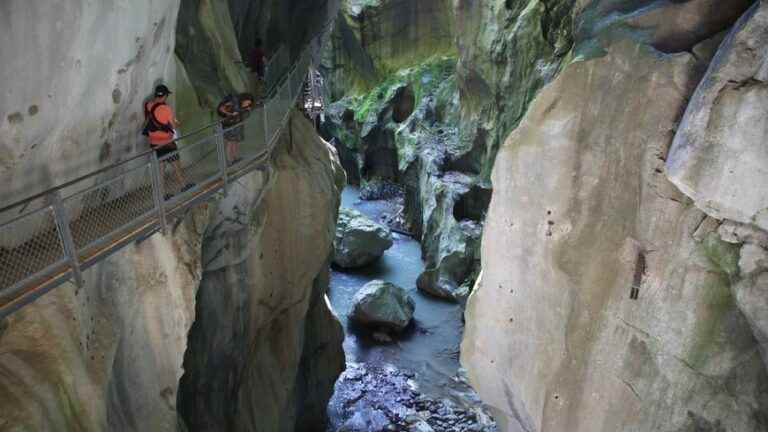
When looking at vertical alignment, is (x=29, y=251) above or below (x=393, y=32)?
below

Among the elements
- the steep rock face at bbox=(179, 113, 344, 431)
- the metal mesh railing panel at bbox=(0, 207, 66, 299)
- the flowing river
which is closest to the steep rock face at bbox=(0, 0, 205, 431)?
the metal mesh railing panel at bbox=(0, 207, 66, 299)

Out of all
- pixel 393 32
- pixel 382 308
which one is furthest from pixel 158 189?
pixel 393 32

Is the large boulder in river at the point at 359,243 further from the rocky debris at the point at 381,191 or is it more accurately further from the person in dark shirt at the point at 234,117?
the person in dark shirt at the point at 234,117


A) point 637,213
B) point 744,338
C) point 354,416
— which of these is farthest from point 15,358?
point 354,416

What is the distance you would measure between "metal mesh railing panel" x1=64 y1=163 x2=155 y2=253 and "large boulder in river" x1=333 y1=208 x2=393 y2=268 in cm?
1448

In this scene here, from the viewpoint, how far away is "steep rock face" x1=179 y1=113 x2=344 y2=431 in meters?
9.55

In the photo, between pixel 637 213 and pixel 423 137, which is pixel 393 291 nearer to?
pixel 423 137

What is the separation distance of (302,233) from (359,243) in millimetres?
10429

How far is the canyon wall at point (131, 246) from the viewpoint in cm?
525

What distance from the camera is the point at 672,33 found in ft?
19.4

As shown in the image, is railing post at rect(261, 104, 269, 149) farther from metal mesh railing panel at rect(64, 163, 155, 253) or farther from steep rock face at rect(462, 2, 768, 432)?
steep rock face at rect(462, 2, 768, 432)

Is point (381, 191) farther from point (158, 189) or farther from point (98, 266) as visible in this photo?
point (98, 266)

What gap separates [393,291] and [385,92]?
1639cm

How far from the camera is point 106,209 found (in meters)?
6.67
